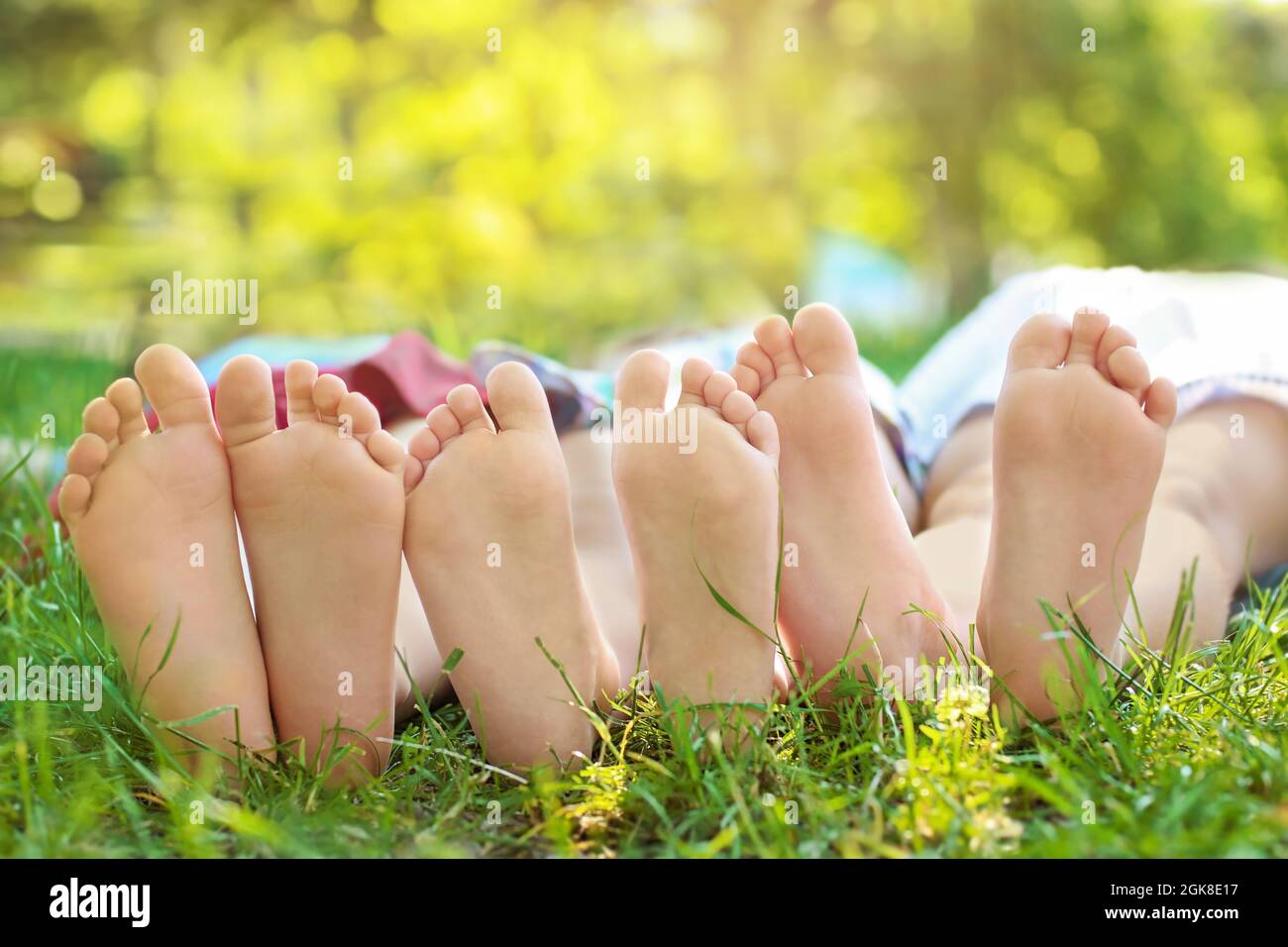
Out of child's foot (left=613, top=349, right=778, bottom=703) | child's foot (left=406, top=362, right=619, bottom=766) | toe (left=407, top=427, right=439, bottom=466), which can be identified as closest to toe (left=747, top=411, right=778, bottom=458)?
child's foot (left=613, top=349, right=778, bottom=703)

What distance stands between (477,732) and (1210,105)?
712 cm

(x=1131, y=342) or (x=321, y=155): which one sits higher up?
(x=321, y=155)

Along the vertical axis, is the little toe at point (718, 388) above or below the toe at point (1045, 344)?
below

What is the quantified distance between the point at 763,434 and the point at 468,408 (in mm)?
246

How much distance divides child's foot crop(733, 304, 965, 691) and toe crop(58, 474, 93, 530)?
21.9 inches

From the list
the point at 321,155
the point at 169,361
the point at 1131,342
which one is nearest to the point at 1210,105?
the point at 321,155

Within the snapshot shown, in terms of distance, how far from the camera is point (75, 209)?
527 centimetres

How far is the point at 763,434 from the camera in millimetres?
943

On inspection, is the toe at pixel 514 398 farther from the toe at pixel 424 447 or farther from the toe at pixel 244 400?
the toe at pixel 244 400

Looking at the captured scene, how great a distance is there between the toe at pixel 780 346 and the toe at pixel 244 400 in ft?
1.39

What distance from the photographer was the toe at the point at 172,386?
898mm

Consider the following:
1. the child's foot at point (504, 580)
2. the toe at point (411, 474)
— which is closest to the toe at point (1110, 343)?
→ the child's foot at point (504, 580)
